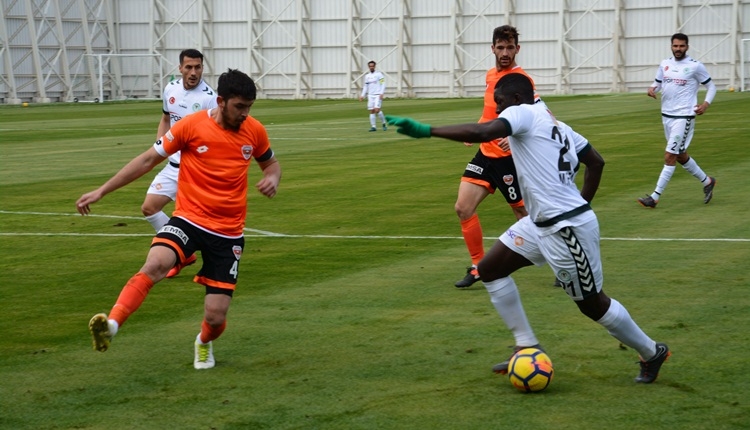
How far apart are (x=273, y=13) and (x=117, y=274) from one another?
59.8 metres

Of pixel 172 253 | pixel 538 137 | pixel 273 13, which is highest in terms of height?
pixel 273 13

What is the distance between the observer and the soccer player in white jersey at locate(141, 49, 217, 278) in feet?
38.8

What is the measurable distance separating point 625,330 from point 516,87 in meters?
1.66

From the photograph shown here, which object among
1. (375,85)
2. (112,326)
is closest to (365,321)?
(112,326)

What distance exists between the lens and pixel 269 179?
8312 mm

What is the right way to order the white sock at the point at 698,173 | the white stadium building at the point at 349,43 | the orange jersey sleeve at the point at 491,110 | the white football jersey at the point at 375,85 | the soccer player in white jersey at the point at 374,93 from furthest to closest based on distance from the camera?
the white stadium building at the point at 349,43 < the white football jersey at the point at 375,85 < the soccer player in white jersey at the point at 374,93 < the white sock at the point at 698,173 < the orange jersey sleeve at the point at 491,110

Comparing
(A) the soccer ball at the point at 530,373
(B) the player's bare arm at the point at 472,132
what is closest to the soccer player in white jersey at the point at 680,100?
(A) the soccer ball at the point at 530,373

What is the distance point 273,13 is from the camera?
7006cm

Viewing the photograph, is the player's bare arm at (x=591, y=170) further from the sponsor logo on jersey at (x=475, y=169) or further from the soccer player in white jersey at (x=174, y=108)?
the soccer player in white jersey at (x=174, y=108)

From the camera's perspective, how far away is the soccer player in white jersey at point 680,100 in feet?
55.9

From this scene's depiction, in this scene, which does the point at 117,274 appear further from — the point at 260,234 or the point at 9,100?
the point at 9,100

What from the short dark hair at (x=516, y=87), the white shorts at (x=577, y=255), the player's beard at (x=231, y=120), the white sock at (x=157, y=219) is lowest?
the white sock at (x=157, y=219)

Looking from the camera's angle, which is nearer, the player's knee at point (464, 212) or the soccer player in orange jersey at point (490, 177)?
the soccer player in orange jersey at point (490, 177)

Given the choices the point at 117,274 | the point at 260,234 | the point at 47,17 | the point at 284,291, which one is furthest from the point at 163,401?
the point at 47,17
